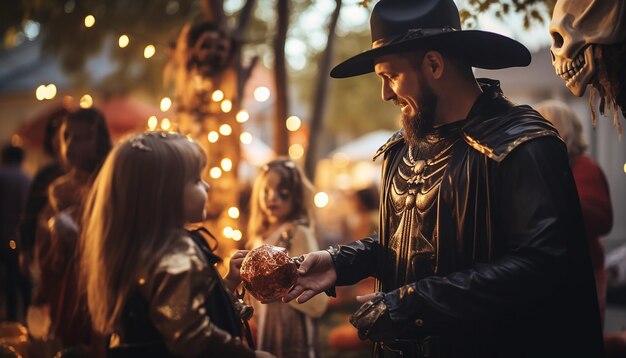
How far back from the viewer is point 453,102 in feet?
10.2

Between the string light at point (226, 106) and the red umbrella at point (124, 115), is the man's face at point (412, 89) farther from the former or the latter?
the red umbrella at point (124, 115)

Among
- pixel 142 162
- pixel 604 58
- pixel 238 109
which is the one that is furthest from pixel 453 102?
pixel 238 109

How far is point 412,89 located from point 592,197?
93.9 inches

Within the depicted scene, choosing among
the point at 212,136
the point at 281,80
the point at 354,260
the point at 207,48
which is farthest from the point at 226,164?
the point at 354,260

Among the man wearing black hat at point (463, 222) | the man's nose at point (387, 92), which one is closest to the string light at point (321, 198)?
the man wearing black hat at point (463, 222)

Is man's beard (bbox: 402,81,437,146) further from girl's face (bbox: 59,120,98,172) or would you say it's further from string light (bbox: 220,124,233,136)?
string light (bbox: 220,124,233,136)

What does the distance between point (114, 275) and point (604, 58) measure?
2046 mm

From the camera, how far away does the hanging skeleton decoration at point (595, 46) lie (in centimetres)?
265

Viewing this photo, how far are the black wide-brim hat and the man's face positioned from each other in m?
0.06

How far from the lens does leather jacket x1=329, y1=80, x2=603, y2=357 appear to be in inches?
105

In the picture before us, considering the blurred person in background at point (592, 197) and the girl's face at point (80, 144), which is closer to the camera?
the blurred person in background at point (592, 197)

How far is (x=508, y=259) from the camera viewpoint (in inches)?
106

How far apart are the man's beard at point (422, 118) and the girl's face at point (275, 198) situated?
7.73ft

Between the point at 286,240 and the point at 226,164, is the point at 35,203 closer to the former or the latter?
the point at 226,164
